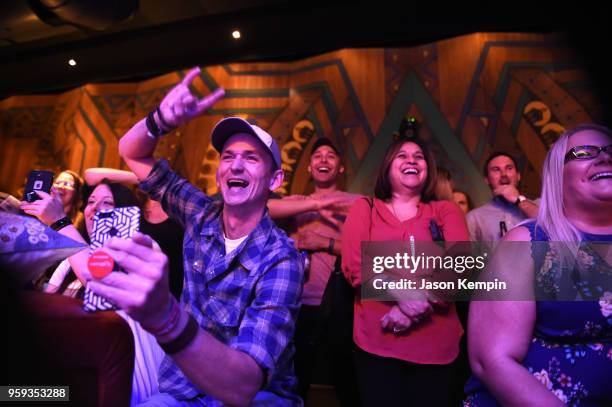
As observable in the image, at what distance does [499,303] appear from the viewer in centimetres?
119

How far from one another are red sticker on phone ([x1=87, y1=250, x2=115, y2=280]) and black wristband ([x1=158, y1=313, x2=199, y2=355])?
176mm

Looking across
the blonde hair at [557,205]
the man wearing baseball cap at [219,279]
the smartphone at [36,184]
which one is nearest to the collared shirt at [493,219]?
the blonde hair at [557,205]

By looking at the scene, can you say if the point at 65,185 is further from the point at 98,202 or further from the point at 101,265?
the point at 101,265

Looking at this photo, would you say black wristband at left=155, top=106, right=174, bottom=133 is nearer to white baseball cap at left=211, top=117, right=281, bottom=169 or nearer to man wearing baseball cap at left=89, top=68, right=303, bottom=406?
man wearing baseball cap at left=89, top=68, right=303, bottom=406

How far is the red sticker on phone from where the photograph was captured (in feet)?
2.22

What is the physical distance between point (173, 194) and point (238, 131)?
360 mm

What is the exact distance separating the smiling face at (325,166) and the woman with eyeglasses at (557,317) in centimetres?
171

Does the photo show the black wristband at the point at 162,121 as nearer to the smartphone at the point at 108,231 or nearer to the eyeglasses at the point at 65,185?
the smartphone at the point at 108,231

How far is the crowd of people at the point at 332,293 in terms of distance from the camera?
33.7 inches

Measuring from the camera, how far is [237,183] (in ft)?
4.79

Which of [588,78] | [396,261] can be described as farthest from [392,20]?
[396,261]

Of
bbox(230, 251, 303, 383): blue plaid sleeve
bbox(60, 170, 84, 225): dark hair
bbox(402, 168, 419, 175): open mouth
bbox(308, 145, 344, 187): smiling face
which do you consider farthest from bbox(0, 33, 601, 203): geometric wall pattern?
bbox(230, 251, 303, 383): blue plaid sleeve

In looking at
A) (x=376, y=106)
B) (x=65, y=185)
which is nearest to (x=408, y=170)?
(x=376, y=106)

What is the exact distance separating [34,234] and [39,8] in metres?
2.86
